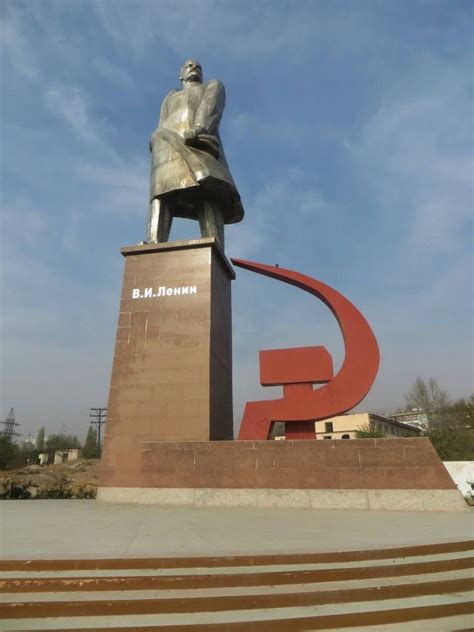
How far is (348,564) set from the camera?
13.9 ft

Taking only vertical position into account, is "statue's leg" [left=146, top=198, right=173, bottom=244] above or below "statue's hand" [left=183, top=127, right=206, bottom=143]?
below

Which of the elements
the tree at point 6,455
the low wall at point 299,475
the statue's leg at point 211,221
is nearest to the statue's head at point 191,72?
the statue's leg at point 211,221

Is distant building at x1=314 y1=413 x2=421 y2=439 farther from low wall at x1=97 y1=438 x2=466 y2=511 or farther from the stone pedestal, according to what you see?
low wall at x1=97 y1=438 x2=466 y2=511

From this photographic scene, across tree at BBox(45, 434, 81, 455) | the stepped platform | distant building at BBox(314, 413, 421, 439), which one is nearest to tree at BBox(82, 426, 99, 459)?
tree at BBox(45, 434, 81, 455)

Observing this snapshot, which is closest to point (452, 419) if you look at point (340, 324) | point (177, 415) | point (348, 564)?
point (340, 324)

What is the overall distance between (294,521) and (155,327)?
565 centimetres

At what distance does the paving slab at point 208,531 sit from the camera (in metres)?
4.51

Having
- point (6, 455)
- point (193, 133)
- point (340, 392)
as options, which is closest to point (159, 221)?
point (193, 133)

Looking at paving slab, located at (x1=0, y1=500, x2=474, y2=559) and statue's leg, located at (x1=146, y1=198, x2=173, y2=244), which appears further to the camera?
statue's leg, located at (x1=146, y1=198, x2=173, y2=244)

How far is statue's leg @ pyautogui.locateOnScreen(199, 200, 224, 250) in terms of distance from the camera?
12.4 meters

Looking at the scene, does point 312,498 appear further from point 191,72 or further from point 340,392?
point 191,72

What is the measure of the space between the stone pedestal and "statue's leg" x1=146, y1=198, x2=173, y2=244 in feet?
2.41

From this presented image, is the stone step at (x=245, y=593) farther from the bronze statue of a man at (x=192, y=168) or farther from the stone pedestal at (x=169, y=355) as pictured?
the bronze statue of a man at (x=192, y=168)

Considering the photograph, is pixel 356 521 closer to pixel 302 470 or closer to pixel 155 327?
pixel 302 470
